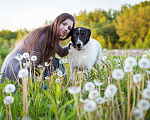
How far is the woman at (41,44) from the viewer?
2.44m

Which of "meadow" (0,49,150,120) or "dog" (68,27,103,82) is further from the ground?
"dog" (68,27,103,82)

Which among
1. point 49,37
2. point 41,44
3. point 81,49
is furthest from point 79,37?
point 41,44

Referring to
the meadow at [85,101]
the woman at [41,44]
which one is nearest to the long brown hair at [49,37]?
the woman at [41,44]

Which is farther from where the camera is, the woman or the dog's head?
the dog's head

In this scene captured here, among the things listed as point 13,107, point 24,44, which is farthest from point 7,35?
point 13,107

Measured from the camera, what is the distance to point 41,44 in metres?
2.47

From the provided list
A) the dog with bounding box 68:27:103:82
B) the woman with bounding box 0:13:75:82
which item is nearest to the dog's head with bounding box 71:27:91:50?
the dog with bounding box 68:27:103:82

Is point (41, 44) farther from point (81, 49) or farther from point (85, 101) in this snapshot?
point (85, 101)

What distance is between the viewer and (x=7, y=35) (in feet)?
67.6

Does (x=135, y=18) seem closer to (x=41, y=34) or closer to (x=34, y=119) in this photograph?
(x=41, y=34)

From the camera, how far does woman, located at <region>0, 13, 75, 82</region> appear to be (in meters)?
2.44

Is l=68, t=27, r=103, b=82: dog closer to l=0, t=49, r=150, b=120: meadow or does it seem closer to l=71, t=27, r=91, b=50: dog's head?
l=71, t=27, r=91, b=50: dog's head

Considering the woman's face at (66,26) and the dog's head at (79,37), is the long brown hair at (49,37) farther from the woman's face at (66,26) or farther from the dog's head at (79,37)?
the dog's head at (79,37)

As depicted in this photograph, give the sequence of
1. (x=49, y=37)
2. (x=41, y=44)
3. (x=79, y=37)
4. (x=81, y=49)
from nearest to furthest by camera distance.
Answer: (x=41, y=44) < (x=49, y=37) < (x=79, y=37) < (x=81, y=49)
